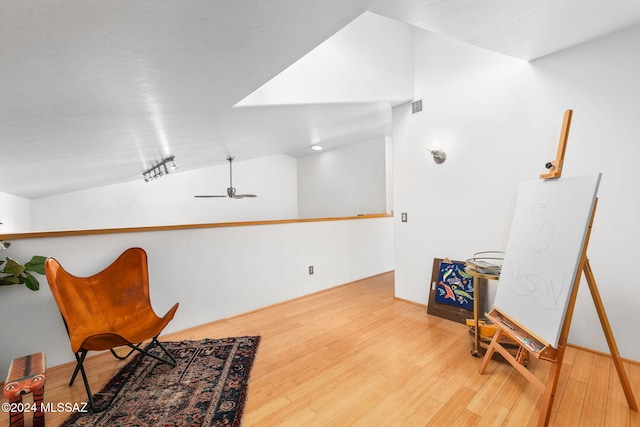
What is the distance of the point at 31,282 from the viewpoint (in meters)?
2.03

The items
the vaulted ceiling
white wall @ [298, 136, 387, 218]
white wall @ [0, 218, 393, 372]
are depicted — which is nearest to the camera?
the vaulted ceiling

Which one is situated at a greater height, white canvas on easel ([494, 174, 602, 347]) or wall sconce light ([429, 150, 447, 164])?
wall sconce light ([429, 150, 447, 164])

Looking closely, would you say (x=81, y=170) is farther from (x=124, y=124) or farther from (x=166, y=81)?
(x=166, y=81)

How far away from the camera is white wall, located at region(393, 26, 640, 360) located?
2.09 m

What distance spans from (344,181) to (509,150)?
3.88 metres

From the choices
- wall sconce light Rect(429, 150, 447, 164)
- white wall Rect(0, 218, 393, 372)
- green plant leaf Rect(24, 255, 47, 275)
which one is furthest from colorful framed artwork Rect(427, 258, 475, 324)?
green plant leaf Rect(24, 255, 47, 275)

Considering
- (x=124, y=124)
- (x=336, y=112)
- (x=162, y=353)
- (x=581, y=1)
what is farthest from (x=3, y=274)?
(x=581, y=1)

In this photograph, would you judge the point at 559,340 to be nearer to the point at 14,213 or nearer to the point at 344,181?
the point at 344,181

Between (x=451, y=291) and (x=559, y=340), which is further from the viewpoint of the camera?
(x=451, y=291)

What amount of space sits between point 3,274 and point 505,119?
4290mm

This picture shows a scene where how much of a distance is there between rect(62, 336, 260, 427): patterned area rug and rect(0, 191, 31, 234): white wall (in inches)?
150

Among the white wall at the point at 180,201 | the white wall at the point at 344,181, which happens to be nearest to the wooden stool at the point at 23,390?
the white wall at the point at 344,181

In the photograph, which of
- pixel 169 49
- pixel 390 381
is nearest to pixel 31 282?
pixel 169 49

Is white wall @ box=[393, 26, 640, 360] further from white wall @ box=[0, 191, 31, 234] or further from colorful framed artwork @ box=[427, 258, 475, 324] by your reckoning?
white wall @ box=[0, 191, 31, 234]
